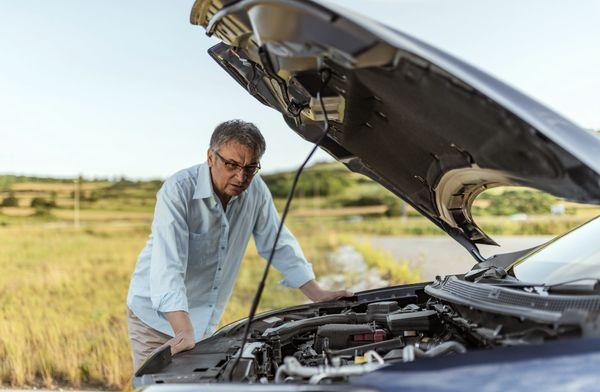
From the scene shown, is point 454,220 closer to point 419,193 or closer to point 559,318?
point 419,193

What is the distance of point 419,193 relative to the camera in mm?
3223

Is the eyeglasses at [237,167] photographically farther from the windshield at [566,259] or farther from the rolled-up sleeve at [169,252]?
the windshield at [566,259]

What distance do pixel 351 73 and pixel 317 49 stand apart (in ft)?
0.66

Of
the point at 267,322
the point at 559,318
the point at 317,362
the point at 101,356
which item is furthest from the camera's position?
the point at 101,356

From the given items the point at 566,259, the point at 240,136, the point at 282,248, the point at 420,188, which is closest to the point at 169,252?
the point at 240,136

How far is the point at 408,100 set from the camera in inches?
89.5

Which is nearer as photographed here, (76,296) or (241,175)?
(241,175)

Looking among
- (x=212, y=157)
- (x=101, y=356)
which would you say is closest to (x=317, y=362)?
(x=212, y=157)

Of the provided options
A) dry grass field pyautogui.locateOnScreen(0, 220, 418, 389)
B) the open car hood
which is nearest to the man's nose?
the open car hood

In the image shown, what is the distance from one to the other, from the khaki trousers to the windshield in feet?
5.97

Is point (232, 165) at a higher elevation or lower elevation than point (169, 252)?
higher

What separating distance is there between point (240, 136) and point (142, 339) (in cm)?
121

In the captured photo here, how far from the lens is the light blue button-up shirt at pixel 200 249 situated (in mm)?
3211

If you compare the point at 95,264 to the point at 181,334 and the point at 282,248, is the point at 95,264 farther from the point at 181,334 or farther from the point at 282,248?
the point at 181,334
